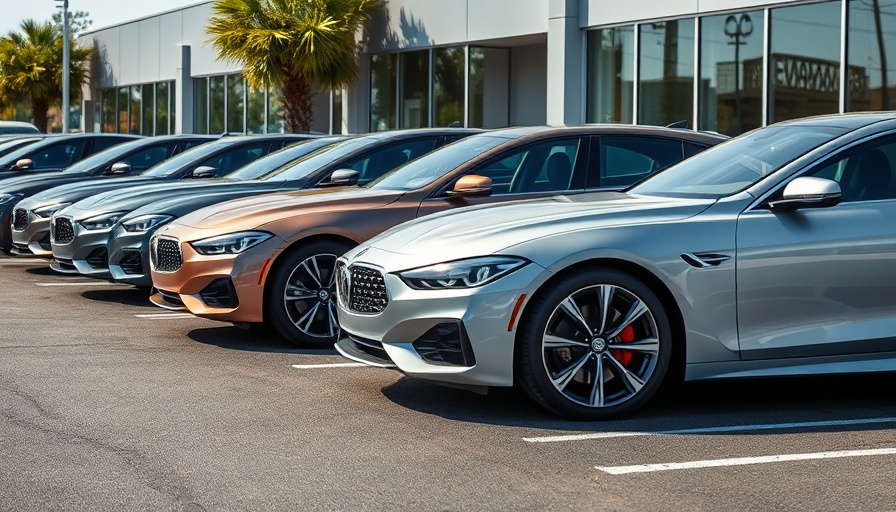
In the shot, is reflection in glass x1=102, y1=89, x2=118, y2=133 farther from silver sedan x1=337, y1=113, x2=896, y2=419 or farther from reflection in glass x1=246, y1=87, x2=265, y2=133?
silver sedan x1=337, y1=113, x2=896, y2=419

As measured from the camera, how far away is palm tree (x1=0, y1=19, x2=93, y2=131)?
1721 inches

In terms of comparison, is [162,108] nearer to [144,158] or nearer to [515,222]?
[144,158]

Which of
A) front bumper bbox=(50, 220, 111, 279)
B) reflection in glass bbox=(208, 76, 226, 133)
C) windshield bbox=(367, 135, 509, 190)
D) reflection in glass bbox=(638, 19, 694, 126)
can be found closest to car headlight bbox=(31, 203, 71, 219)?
front bumper bbox=(50, 220, 111, 279)

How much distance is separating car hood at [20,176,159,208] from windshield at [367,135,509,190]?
4524mm

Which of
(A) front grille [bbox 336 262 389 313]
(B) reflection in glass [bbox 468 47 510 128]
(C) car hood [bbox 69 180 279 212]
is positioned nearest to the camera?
(A) front grille [bbox 336 262 389 313]

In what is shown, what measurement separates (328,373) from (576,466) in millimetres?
2569

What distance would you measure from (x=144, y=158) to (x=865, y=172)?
11208 millimetres

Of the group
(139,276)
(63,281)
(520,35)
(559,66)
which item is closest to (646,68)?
(559,66)

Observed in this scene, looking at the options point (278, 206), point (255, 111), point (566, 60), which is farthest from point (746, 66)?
point (255, 111)

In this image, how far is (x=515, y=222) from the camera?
242 inches

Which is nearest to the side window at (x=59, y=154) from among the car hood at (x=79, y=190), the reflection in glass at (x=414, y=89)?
the car hood at (x=79, y=190)

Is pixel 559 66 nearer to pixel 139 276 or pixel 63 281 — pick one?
pixel 63 281

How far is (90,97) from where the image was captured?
147 feet

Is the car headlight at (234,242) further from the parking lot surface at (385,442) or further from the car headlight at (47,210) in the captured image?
the car headlight at (47,210)
